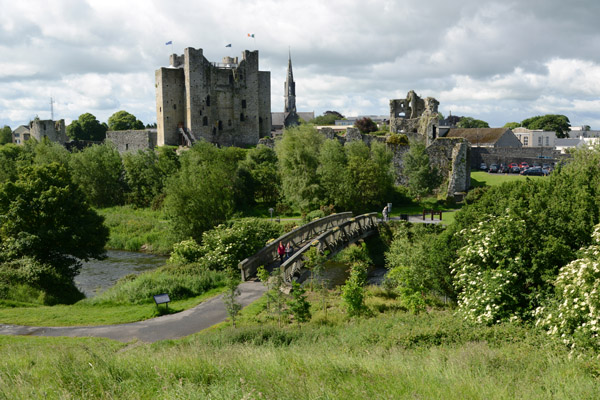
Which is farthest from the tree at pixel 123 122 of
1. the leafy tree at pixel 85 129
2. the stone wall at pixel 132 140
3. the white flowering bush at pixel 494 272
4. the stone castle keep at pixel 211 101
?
the white flowering bush at pixel 494 272

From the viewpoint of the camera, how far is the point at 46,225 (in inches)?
882

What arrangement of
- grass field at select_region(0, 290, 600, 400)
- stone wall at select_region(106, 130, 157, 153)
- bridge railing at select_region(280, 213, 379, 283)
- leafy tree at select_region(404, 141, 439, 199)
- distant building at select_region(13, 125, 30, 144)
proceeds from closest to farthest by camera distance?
grass field at select_region(0, 290, 600, 400) < bridge railing at select_region(280, 213, 379, 283) < leafy tree at select_region(404, 141, 439, 199) < stone wall at select_region(106, 130, 157, 153) < distant building at select_region(13, 125, 30, 144)

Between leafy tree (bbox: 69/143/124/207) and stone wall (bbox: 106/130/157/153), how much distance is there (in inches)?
392

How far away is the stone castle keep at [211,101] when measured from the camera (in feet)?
199

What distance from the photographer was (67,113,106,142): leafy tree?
283 feet

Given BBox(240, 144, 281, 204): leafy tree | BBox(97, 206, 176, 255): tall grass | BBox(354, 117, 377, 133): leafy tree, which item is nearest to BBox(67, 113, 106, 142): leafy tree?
BBox(354, 117, 377, 133): leafy tree

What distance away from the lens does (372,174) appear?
3709 centimetres

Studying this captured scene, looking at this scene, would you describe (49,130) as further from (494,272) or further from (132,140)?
(494,272)

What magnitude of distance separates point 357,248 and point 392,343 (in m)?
19.0

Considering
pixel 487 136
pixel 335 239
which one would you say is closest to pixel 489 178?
pixel 487 136

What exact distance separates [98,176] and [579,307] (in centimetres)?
4593

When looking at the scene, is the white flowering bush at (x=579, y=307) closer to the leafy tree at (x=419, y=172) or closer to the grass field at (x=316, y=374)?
the grass field at (x=316, y=374)

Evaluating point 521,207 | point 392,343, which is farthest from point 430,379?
point 521,207

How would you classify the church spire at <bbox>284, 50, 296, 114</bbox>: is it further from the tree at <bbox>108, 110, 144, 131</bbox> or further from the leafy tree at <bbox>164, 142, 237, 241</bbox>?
the leafy tree at <bbox>164, 142, 237, 241</bbox>
